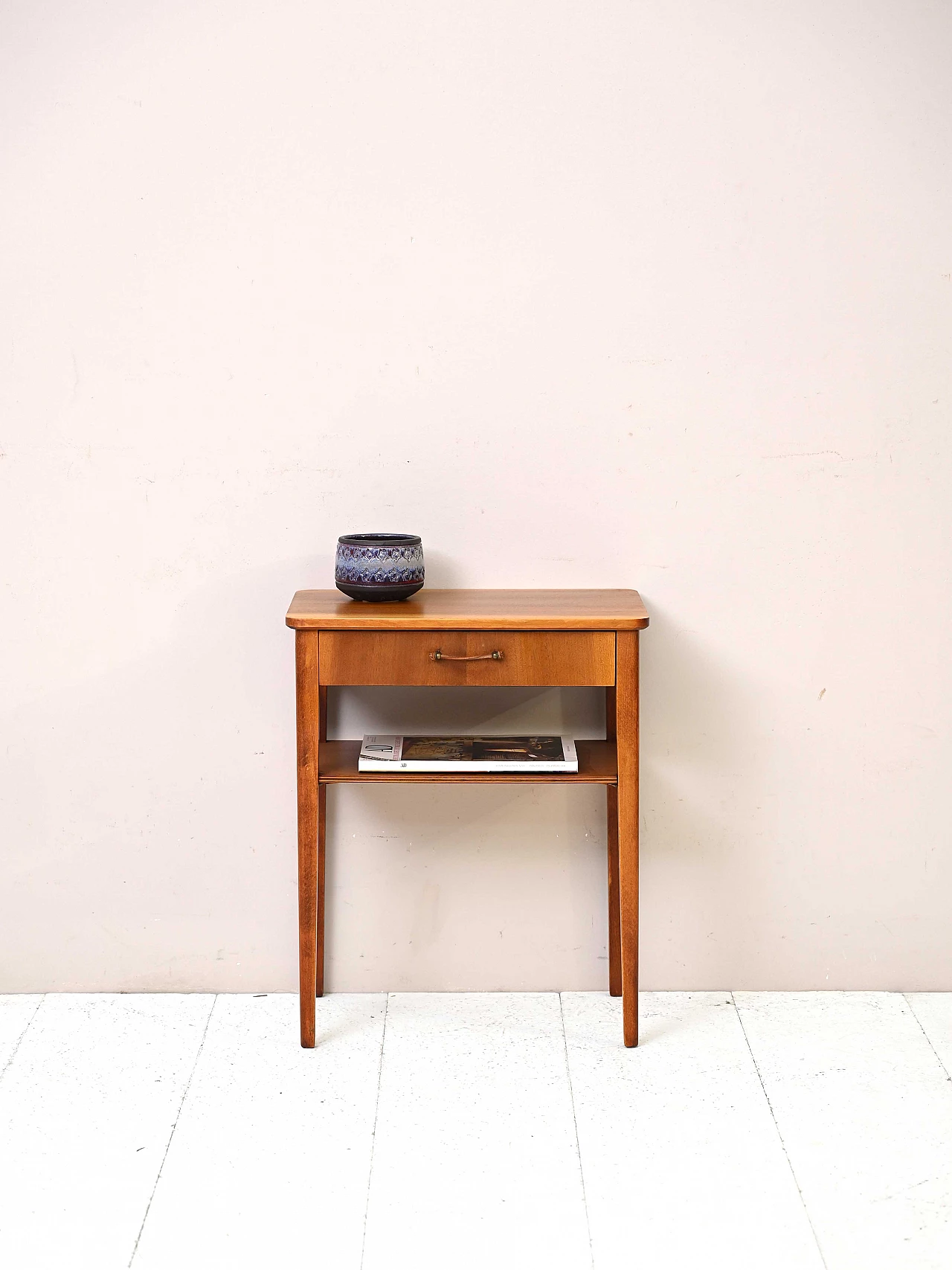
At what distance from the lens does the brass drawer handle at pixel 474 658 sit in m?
2.18

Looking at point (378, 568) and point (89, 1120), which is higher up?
point (378, 568)

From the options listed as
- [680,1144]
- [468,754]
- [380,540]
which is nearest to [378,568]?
[380,540]

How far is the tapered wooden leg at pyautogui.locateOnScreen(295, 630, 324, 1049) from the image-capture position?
220 cm

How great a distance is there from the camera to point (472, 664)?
2195 mm

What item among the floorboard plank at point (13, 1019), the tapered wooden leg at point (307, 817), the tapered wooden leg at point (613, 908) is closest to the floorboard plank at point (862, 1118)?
the tapered wooden leg at point (613, 908)

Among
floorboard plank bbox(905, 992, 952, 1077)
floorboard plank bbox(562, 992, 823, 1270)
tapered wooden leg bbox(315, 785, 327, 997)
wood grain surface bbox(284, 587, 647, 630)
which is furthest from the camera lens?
tapered wooden leg bbox(315, 785, 327, 997)

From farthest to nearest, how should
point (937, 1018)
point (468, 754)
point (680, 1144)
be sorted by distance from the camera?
1. point (937, 1018)
2. point (468, 754)
3. point (680, 1144)

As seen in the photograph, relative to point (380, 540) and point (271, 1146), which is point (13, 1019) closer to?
point (271, 1146)

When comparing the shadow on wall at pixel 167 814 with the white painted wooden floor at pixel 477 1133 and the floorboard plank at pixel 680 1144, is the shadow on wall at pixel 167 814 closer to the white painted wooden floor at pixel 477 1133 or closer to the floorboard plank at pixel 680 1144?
the white painted wooden floor at pixel 477 1133

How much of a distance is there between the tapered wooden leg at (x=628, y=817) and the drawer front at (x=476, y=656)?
30mm

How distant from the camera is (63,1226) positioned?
185 cm

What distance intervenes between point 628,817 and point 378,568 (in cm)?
65

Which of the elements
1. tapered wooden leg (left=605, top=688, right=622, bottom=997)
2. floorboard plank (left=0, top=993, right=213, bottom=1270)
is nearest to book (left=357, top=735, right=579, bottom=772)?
tapered wooden leg (left=605, top=688, right=622, bottom=997)

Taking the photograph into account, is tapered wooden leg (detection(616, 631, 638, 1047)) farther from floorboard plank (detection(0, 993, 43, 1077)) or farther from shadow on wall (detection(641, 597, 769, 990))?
floorboard plank (detection(0, 993, 43, 1077))
